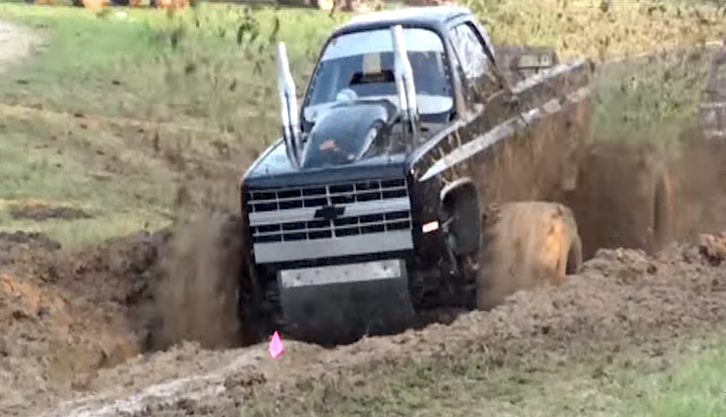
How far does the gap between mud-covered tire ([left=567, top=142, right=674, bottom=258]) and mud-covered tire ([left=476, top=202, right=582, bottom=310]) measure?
2753 millimetres

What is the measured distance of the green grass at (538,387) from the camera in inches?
316

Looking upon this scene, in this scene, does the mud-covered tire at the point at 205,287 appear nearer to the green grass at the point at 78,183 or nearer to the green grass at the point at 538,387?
the green grass at the point at 538,387

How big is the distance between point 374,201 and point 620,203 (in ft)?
14.2

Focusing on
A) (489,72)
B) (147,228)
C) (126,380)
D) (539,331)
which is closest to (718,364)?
(539,331)

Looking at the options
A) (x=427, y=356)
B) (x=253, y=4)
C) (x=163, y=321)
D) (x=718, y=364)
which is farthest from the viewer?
(x=253, y=4)

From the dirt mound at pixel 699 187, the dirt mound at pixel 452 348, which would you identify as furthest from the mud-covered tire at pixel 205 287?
the dirt mound at pixel 699 187

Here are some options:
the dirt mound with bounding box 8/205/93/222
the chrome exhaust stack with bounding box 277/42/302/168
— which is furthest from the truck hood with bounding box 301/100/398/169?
the dirt mound with bounding box 8/205/93/222

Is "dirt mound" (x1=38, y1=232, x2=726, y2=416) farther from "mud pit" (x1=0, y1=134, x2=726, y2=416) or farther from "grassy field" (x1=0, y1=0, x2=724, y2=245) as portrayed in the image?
"grassy field" (x1=0, y1=0, x2=724, y2=245)

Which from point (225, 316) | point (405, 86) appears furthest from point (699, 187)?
point (225, 316)

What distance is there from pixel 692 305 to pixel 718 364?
1.63 m

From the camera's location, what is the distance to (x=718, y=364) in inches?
337

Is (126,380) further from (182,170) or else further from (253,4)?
(253,4)

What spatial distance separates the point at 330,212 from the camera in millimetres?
10828

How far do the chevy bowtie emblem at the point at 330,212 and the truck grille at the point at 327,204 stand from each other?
2cm
